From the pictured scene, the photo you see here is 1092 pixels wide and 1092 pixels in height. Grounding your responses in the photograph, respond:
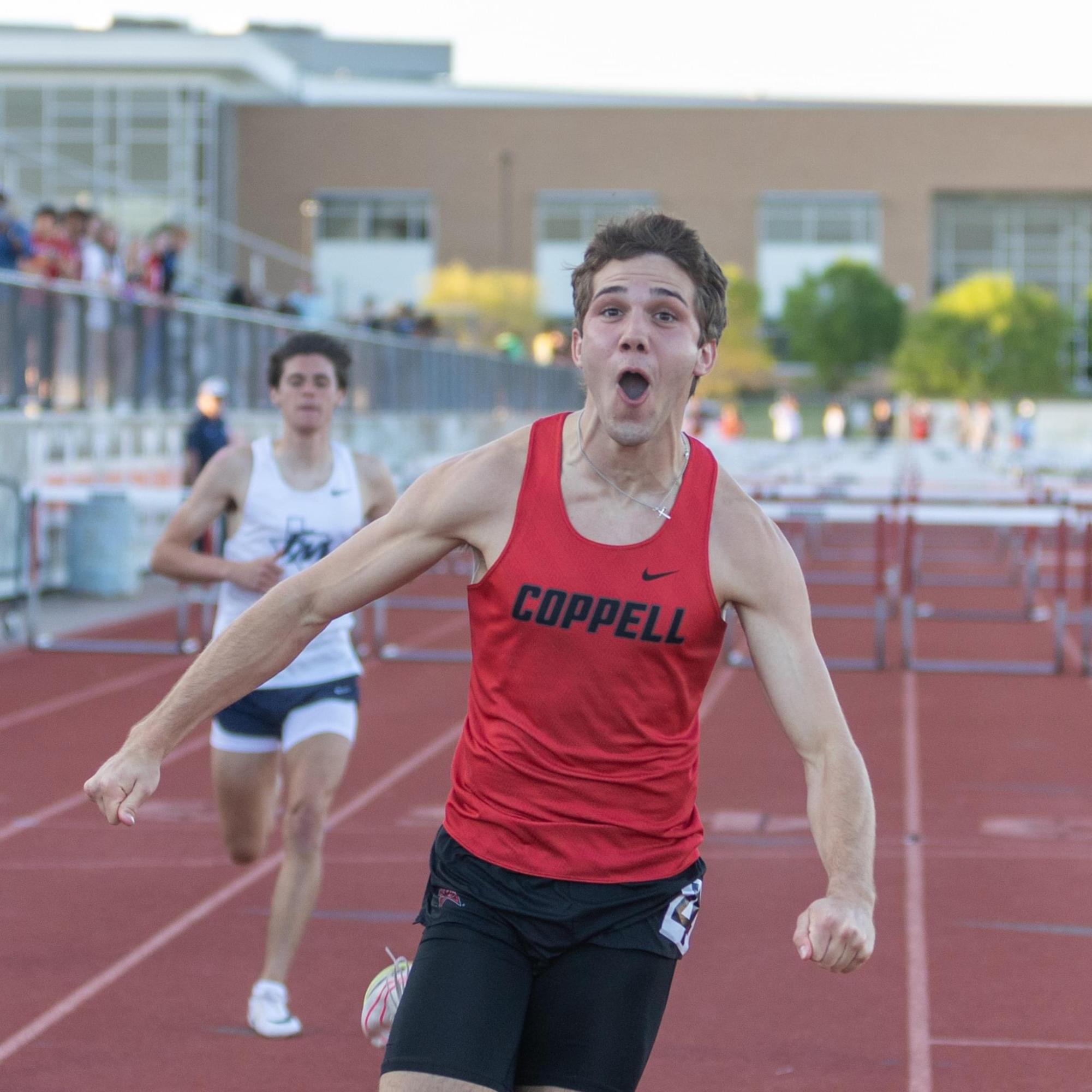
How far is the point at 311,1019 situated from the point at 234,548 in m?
1.53

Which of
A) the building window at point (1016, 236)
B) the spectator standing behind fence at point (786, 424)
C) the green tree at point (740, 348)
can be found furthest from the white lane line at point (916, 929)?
the building window at point (1016, 236)

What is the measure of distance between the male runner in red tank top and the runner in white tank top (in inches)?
75.6

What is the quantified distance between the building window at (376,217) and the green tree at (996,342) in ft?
79.5

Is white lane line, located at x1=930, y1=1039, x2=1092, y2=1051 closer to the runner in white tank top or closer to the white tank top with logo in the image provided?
the runner in white tank top

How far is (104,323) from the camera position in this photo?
1758 centimetres

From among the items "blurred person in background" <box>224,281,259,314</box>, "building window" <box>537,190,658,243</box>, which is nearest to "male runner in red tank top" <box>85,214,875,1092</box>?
"blurred person in background" <box>224,281,259,314</box>

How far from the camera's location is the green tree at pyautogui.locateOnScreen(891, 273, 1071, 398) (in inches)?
2495

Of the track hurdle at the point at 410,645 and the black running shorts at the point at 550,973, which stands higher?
the black running shorts at the point at 550,973

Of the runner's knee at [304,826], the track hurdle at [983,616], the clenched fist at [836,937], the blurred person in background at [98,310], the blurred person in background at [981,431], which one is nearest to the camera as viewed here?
the clenched fist at [836,937]

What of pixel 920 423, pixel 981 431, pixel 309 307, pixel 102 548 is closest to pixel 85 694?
pixel 102 548

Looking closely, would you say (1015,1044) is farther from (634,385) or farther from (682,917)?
(634,385)

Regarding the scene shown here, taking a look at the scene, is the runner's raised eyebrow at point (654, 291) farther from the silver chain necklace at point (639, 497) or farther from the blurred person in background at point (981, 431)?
the blurred person in background at point (981, 431)

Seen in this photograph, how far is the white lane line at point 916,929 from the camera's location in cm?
504

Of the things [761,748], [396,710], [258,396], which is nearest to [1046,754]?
[761,748]
